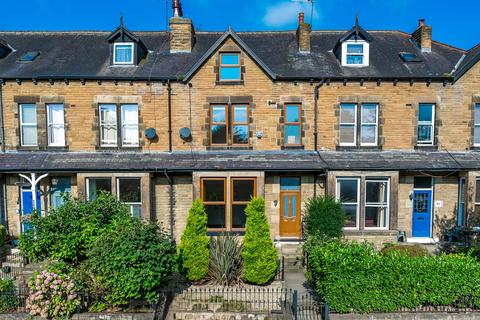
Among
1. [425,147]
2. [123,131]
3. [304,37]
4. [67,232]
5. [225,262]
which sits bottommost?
[225,262]

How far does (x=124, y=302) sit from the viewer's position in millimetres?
8148

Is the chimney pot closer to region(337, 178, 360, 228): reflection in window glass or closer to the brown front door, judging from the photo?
region(337, 178, 360, 228): reflection in window glass

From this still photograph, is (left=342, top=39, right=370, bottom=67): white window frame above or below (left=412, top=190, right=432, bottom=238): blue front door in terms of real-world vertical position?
above

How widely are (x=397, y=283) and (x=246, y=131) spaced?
859 centimetres

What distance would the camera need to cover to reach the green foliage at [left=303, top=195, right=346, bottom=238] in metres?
11.9

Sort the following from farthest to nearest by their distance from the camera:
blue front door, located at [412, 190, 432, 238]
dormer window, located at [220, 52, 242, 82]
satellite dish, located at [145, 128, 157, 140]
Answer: blue front door, located at [412, 190, 432, 238] → dormer window, located at [220, 52, 242, 82] → satellite dish, located at [145, 128, 157, 140]

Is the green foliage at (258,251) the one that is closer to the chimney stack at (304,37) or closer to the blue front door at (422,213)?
the blue front door at (422,213)

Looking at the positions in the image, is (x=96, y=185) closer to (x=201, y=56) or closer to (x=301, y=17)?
(x=201, y=56)

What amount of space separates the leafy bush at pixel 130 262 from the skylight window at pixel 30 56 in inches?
463

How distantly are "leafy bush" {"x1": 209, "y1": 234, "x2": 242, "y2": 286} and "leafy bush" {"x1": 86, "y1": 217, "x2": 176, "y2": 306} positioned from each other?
6.90ft

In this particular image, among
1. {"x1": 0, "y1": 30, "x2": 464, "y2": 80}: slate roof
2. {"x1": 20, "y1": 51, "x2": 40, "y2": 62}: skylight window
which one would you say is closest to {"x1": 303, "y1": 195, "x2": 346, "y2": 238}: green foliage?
{"x1": 0, "y1": 30, "x2": 464, "y2": 80}: slate roof

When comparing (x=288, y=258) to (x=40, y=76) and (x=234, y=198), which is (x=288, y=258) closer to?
(x=234, y=198)

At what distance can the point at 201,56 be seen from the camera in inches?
572

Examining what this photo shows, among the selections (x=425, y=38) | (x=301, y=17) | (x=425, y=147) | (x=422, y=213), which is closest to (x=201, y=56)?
(x=301, y=17)
